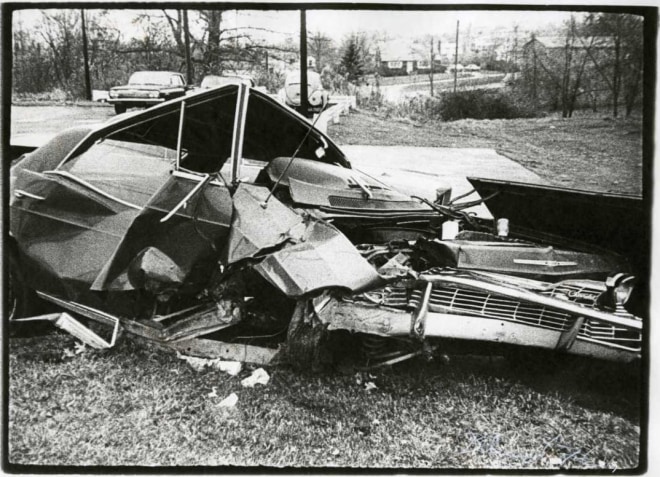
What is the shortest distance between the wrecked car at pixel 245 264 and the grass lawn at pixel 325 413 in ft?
0.55

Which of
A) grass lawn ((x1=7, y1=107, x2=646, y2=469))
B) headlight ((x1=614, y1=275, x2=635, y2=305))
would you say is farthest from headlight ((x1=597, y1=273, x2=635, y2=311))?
grass lawn ((x1=7, y1=107, x2=646, y2=469))

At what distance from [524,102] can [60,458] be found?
3.05 metres

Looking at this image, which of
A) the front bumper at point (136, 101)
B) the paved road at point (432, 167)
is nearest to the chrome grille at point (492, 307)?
the paved road at point (432, 167)

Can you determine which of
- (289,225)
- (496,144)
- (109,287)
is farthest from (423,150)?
(109,287)

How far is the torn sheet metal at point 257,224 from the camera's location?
233 centimetres

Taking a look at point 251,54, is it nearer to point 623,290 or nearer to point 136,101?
point 136,101

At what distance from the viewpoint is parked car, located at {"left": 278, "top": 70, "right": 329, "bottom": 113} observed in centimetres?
292

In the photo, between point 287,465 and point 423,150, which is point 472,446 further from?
point 423,150

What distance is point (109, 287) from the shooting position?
2.34 meters

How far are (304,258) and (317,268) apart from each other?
9 centimetres

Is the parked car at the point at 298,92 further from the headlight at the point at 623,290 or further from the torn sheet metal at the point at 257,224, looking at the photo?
the headlight at the point at 623,290

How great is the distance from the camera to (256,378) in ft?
8.07

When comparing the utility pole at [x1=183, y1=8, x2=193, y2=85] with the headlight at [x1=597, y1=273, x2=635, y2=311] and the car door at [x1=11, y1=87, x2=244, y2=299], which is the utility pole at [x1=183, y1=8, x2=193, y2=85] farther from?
the headlight at [x1=597, y1=273, x2=635, y2=311]

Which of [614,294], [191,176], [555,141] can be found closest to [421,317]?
[614,294]
